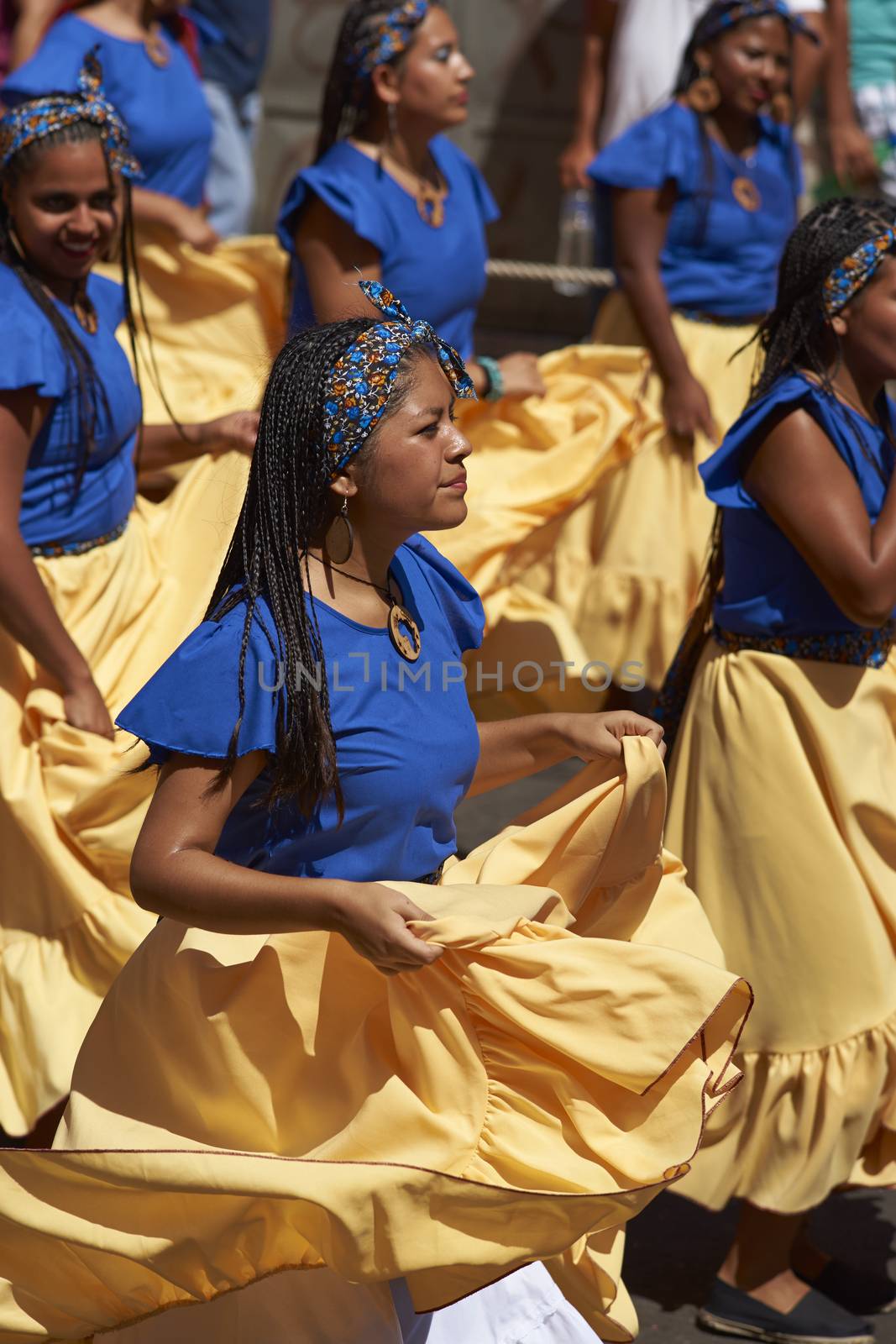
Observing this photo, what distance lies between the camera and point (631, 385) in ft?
17.3

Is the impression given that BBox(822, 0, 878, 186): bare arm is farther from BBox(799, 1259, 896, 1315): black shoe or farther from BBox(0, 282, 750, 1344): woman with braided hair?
BBox(0, 282, 750, 1344): woman with braided hair

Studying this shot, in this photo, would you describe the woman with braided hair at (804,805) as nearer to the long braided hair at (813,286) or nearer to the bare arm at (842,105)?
the long braided hair at (813,286)

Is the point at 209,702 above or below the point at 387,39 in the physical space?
below

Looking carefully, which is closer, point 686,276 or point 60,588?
point 60,588

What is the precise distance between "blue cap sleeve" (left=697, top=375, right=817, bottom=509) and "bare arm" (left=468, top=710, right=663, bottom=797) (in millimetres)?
798

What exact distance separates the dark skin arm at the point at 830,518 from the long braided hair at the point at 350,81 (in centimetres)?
204

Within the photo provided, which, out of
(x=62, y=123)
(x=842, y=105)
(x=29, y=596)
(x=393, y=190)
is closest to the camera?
(x=29, y=596)

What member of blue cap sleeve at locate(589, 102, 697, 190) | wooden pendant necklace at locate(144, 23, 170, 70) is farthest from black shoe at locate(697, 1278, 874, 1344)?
wooden pendant necklace at locate(144, 23, 170, 70)

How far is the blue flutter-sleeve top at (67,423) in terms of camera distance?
3750mm

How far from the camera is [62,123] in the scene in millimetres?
3975

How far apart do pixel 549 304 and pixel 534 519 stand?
4360mm

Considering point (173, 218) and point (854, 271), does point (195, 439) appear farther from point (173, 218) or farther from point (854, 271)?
point (173, 218)

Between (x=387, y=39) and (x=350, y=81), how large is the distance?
0.50 feet

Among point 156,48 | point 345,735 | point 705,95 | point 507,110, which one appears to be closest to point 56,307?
point 345,735
